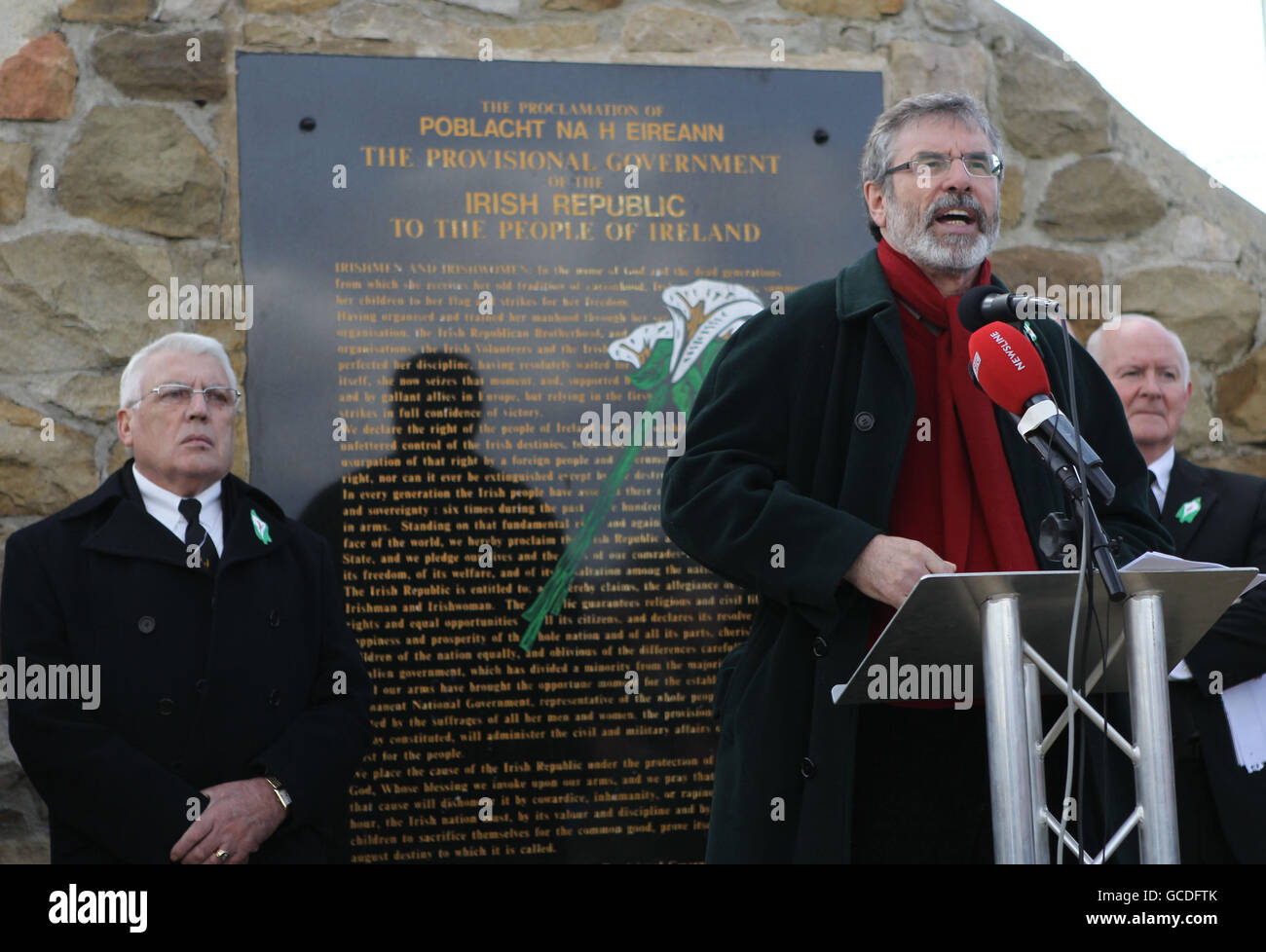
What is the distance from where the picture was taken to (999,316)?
2.00m

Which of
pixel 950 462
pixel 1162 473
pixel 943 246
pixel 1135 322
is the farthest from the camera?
pixel 1135 322

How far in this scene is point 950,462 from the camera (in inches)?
90.4

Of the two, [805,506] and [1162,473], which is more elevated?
[1162,473]

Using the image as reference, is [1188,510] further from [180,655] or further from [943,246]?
[180,655]

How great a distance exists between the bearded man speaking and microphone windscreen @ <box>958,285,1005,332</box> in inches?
9.7

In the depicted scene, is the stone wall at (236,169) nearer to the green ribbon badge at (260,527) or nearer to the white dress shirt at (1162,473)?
the green ribbon badge at (260,527)

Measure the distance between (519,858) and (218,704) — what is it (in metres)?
1.00

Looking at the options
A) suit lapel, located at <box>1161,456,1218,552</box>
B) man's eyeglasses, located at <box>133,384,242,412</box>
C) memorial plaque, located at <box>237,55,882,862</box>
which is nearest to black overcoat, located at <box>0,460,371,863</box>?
man's eyeglasses, located at <box>133,384,242,412</box>

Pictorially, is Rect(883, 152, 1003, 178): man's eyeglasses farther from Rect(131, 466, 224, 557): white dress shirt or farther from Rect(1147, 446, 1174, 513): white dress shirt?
Rect(131, 466, 224, 557): white dress shirt

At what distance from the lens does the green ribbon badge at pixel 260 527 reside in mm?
3145

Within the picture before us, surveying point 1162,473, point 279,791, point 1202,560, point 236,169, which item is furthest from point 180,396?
point 1202,560

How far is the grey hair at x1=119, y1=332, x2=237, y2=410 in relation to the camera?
3.19 m

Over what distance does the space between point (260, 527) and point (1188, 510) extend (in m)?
2.54

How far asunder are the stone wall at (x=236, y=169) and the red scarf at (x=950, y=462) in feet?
5.06
